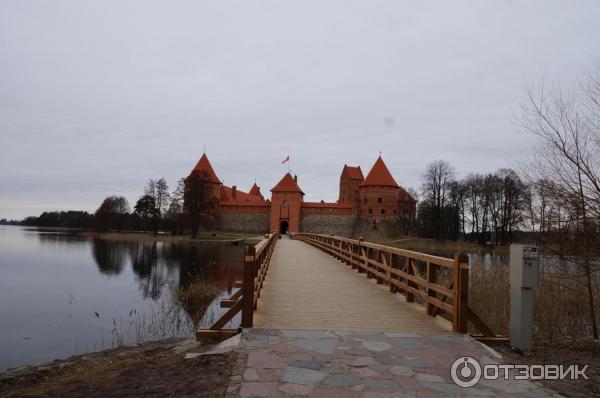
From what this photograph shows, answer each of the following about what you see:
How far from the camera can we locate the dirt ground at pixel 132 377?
142 inches

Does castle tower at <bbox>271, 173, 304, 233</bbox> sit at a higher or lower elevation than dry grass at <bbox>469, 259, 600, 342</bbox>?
higher

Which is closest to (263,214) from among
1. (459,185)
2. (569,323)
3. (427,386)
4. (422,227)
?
(422,227)

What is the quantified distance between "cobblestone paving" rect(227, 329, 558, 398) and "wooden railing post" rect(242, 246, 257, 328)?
0.56 ft

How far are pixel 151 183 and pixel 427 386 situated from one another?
2161 inches

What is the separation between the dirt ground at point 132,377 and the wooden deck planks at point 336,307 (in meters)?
1.20

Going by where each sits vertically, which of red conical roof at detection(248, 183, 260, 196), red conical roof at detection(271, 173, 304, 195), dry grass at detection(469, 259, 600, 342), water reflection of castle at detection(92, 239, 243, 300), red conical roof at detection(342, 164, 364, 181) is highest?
red conical roof at detection(342, 164, 364, 181)

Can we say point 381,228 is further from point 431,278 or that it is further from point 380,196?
point 431,278

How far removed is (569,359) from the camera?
479 cm

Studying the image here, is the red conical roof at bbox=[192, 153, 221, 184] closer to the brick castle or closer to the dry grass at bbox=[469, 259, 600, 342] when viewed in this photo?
the brick castle

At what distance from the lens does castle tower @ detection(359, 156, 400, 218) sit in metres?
52.9

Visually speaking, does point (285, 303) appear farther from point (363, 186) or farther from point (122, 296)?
point (363, 186)

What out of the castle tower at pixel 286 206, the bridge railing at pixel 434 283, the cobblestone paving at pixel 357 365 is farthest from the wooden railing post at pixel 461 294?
the castle tower at pixel 286 206

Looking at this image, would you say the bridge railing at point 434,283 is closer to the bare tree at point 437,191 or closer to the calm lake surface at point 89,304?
the calm lake surface at point 89,304

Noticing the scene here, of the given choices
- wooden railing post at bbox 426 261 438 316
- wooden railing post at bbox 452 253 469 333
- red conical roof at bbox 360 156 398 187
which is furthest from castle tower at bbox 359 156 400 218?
wooden railing post at bbox 452 253 469 333
